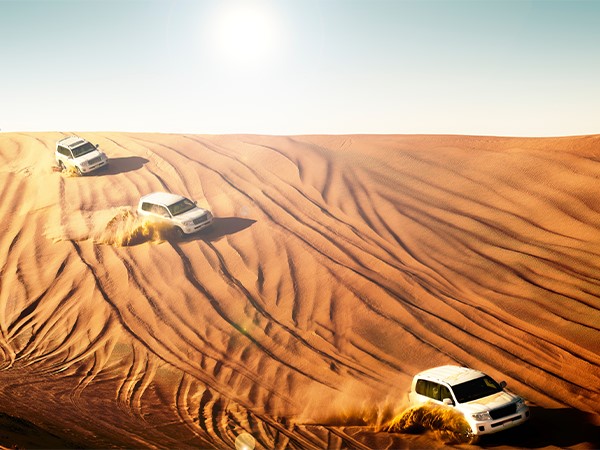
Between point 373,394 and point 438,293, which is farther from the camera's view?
point 438,293

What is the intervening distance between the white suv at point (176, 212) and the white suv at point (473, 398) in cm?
1361

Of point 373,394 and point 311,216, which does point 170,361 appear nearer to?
point 373,394

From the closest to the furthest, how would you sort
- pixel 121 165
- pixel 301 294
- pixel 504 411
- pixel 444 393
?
pixel 504 411, pixel 444 393, pixel 301 294, pixel 121 165

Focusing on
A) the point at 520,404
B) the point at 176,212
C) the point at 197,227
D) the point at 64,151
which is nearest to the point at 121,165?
the point at 64,151

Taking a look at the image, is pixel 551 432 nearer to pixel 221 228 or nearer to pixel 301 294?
pixel 301 294

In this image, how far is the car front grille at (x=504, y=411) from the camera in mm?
11883

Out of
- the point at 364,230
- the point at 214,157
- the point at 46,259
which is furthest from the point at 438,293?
the point at 214,157

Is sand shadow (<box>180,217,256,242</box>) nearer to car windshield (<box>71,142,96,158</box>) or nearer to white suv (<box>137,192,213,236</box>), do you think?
white suv (<box>137,192,213,236</box>)

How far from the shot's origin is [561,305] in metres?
19.2

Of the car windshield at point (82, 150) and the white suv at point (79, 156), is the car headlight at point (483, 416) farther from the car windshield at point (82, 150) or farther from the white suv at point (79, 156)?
the car windshield at point (82, 150)

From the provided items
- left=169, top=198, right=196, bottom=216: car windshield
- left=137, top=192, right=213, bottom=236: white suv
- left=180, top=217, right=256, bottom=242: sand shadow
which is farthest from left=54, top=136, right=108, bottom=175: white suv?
left=180, top=217, right=256, bottom=242: sand shadow

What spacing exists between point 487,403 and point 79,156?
1047 inches

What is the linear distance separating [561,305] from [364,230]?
8.55m

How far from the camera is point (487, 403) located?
1210 cm
